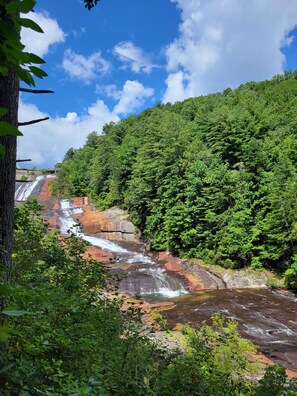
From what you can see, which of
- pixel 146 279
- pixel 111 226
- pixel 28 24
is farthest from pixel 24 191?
pixel 28 24

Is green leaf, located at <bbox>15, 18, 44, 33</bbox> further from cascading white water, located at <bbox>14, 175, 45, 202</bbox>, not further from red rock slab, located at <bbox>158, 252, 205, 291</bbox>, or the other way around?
cascading white water, located at <bbox>14, 175, 45, 202</bbox>

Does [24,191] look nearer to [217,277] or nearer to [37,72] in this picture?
[217,277]

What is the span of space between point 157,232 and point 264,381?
2459 cm

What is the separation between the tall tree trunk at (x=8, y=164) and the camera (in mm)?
3020

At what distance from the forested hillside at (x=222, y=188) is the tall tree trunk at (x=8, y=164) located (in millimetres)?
19197

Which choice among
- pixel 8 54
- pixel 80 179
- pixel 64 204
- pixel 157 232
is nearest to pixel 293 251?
pixel 157 232

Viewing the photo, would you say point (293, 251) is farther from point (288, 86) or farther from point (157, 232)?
point (288, 86)

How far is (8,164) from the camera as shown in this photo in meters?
3.11

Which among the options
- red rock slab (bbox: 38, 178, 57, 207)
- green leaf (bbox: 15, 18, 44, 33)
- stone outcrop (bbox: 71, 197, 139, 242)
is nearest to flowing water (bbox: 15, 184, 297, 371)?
stone outcrop (bbox: 71, 197, 139, 242)

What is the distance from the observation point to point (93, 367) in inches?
131

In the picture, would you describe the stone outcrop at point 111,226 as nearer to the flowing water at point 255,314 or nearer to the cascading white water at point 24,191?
the flowing water at point 255,314

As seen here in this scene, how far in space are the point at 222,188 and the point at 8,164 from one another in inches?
899

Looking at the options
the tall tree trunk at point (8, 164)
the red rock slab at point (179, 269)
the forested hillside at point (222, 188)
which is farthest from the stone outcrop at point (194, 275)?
the tall tree trunk at point (8, 164)

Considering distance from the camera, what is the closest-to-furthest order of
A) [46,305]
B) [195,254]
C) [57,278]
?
[46,305] → [57,278] → [195,254]
